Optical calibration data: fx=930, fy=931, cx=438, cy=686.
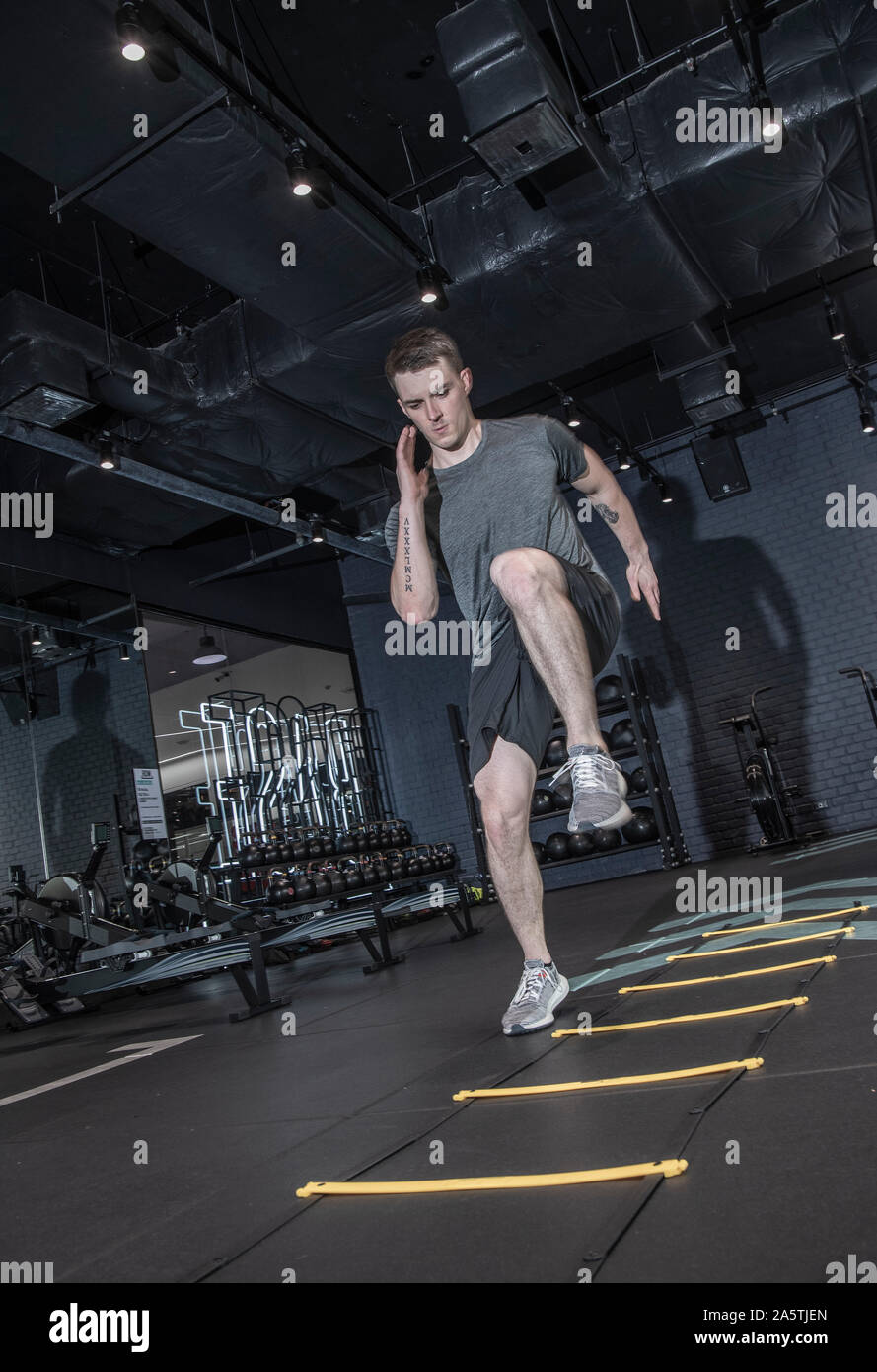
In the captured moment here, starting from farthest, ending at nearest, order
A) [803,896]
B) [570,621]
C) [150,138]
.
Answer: [150,138], [803,896], [570,621]

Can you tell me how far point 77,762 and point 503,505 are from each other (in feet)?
22.4

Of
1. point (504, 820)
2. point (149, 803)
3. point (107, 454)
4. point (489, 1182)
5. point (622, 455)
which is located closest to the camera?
point (489, 1182)

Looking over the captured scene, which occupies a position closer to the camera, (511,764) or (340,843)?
(511,764)

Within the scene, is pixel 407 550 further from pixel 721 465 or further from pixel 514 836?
pixel 721 465

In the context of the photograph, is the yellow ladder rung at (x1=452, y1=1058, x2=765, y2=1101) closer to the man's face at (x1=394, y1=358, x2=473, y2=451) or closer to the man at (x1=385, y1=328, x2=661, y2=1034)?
the man at (x1=385, y1=328, x2=661, y2=1034)

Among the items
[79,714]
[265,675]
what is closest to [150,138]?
[79,714]

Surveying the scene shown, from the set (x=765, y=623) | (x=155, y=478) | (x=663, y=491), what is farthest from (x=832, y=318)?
(x=155, y=478)

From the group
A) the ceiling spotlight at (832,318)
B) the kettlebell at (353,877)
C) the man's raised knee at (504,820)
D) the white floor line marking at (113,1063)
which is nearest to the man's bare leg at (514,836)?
the man's raised knee at (504,820)

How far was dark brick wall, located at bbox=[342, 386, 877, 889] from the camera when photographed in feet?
26.5

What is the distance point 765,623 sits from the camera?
333 inches

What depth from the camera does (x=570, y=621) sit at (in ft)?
6.11

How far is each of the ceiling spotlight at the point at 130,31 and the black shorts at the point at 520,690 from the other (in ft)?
8.93
